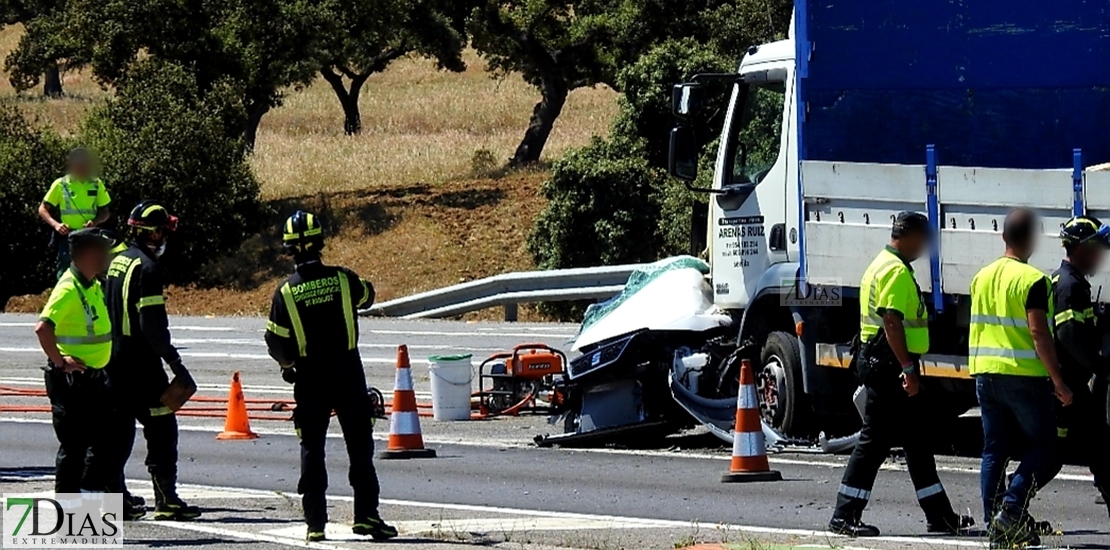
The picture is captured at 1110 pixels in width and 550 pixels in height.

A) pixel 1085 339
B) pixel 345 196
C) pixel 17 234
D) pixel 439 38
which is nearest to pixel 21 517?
pixel 1085 339

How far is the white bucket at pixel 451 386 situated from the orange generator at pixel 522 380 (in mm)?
175

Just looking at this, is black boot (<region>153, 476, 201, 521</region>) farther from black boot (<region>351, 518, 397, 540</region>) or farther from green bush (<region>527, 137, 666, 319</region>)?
green bush (<region>527, 137, 666, 319</region>)

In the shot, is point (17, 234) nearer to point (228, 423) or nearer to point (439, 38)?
point (439, 38)

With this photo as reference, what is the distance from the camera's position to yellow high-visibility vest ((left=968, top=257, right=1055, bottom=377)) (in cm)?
847

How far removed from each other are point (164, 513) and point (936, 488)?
4.18 meters

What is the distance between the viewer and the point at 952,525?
897 cm

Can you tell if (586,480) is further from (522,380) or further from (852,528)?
(522,380)

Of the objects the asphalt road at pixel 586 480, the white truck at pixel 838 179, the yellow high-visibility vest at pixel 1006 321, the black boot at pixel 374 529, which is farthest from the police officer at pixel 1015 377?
the black boot at pixel 374 529

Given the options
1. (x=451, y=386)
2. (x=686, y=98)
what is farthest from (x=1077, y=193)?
(x=451, y=386)

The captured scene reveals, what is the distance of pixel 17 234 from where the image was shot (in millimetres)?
33719

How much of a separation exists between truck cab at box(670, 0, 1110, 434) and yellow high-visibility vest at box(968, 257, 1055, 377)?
7.90 feet

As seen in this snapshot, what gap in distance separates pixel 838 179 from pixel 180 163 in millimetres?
Answer: 24411

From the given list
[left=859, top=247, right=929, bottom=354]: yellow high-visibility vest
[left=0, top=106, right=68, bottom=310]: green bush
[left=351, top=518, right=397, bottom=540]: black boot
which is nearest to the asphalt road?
[left=859, top=247, right=929, bottom=354]: yellow high-visibility vest

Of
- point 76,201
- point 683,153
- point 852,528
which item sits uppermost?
point 683,153
